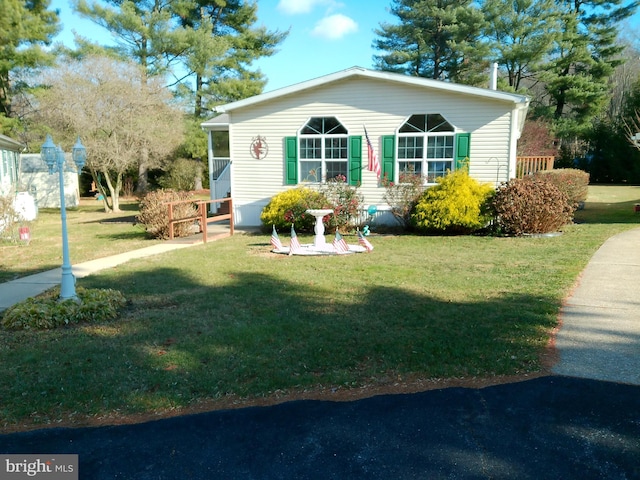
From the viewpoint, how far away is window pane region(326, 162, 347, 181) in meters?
13.6

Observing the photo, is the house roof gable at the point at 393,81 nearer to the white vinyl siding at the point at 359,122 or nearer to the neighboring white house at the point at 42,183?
the white vinyl siding at the point at 359,122

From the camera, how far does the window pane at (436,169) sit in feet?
42.2

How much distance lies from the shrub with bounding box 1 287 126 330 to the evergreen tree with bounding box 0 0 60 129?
21.5m

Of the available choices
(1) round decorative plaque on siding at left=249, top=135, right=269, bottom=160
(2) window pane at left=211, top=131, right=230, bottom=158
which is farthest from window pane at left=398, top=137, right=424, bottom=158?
(2) window pane at left=211, top=131, right=230, bottom=158

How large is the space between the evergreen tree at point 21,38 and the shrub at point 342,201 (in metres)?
18.0

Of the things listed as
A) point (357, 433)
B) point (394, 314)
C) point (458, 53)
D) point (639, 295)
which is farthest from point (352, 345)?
point (458, 53)

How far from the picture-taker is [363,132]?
43.5 ft

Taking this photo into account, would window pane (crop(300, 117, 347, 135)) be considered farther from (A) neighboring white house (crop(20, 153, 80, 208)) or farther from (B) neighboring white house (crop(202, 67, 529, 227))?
(A) neighboring white house (crop(20, 153, 80, 208))

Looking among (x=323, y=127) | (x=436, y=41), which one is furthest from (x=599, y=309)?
(x=436, y=41)

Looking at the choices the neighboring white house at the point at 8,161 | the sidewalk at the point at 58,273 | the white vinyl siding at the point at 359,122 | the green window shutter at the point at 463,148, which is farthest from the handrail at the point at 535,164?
the neighboring white house at the point at 8,161

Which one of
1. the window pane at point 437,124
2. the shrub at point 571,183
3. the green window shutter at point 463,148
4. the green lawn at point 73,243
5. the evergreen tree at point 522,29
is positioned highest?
the evergreen tree at point 522,29

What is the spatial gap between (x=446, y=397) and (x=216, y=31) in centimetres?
2983

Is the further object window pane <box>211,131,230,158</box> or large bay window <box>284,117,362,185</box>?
window pane <box>211,131,230,158</box>

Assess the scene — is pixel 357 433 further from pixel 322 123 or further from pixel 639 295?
pixel 322 123
